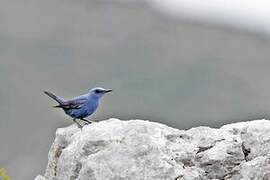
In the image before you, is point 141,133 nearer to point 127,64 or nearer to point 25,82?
point 25,82

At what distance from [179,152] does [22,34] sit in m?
187

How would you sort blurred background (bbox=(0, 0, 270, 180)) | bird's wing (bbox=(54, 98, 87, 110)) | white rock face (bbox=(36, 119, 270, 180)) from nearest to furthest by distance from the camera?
white rock face (bbox=(36, 119, 270, 180))
bird's wing (bbox=(54, 98, 87, 110))
blurred background (bbox=(0, 0, 270, 180))

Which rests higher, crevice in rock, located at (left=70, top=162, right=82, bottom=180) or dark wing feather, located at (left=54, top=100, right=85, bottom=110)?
dark wing feather, located at (left=54, top=100, right=85, bottom=110)

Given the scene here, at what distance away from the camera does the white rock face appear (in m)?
12.1

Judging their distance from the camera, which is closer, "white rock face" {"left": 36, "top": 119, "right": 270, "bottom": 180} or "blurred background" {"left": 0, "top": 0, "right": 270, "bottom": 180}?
"white rock face" {"left": 36, "top": 119, "right": 270, "bottom": 180}

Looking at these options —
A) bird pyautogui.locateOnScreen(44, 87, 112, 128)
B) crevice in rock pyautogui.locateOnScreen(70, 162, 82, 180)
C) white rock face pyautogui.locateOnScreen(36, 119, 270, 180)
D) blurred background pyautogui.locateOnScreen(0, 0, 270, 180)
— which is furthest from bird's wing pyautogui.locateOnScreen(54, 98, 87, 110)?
blurred background pyautogui.locateOnScreen(0, 0, 270, 180)

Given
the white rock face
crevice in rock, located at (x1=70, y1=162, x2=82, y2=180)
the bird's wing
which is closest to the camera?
the white rock face

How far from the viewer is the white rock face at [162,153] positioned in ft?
39.8

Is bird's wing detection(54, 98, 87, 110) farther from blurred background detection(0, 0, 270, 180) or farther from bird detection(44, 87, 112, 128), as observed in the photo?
blurred background detection(0, 0, 270, 180)

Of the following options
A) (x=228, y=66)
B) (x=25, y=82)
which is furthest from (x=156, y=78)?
(x=25, y=82)

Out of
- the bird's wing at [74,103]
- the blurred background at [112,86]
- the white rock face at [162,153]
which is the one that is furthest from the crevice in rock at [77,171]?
the blurred background at [112,86]

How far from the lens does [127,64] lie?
175000 millimetres

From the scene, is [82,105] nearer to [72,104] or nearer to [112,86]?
[72,104]

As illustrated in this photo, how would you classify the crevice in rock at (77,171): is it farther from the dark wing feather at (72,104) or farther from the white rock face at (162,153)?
the dark wing feather at (72,104)
